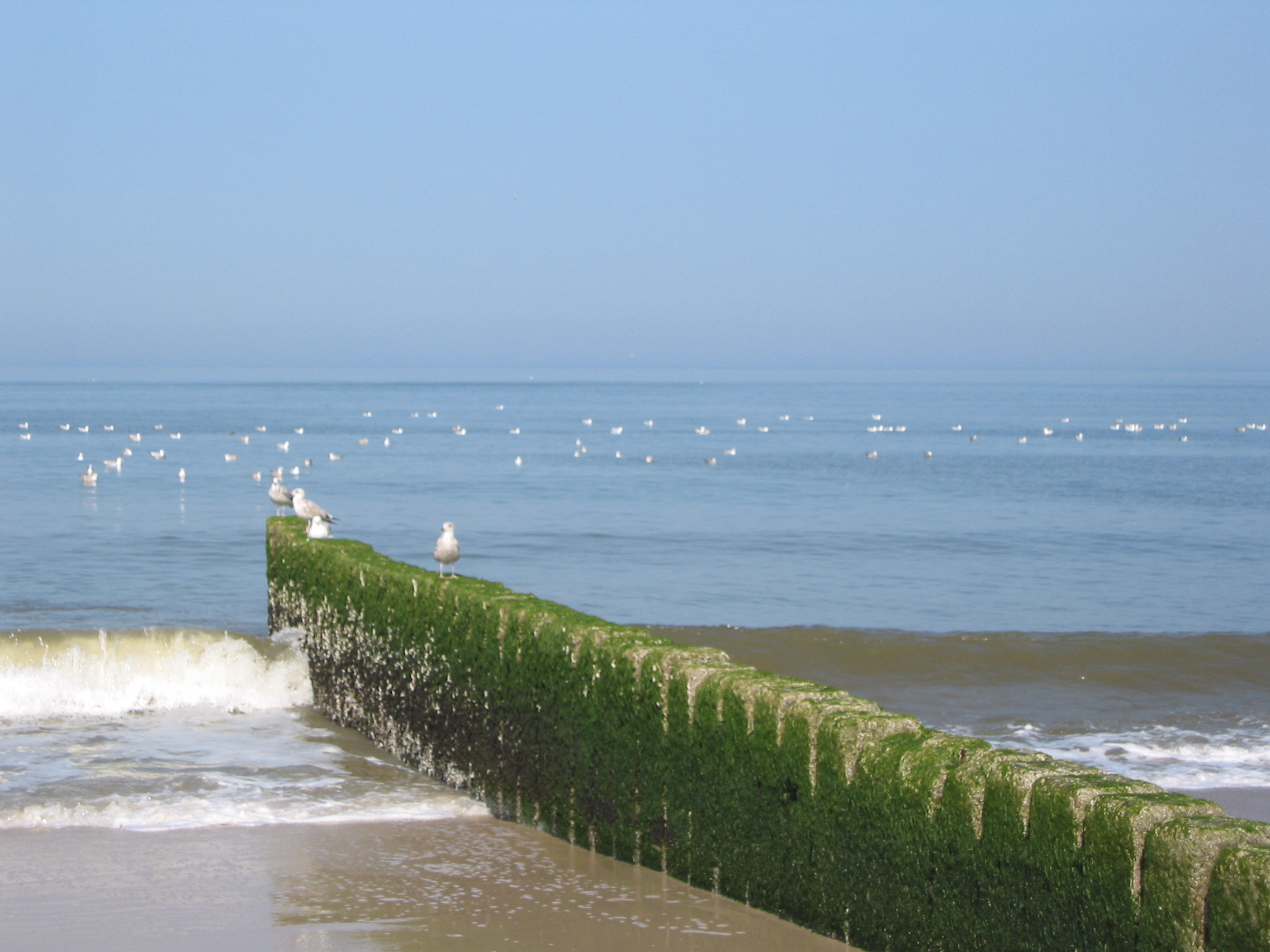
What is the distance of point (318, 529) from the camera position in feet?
51.9

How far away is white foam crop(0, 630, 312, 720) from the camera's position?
15.6 metres

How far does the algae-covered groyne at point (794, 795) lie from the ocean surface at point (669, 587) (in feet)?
4.55

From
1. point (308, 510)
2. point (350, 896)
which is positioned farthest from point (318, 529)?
point (350, 896)

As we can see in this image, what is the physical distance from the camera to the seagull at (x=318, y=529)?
15703mm

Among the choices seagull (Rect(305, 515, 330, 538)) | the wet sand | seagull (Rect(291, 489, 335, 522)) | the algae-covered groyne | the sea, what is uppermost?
seagull (Rect(291, 489, 335, 522))

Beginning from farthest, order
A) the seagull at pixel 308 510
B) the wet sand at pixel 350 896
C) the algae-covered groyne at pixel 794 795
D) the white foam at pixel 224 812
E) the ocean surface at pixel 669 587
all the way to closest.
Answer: the seagull at pixel 308 510
the ocean surface at pixel 669 587
the white foam at pixel 224 812
the wet sand at pixel 350 896
the algae-covered groyne at pixel 794 795

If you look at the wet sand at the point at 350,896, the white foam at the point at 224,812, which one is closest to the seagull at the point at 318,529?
the white foam at the point at 224,812

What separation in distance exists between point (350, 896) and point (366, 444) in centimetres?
6688

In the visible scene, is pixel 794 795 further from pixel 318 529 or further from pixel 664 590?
pixel 664 590

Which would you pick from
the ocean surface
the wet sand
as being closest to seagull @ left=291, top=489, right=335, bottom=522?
the ocean surface

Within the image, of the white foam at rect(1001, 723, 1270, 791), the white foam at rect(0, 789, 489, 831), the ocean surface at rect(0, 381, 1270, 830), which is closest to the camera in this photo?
the white foam at rect(0, 789, 489, 831)

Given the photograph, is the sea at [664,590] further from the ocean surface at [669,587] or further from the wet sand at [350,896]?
the wet sand at [350,896]

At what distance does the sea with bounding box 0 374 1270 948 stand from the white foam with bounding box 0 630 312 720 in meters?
0.04

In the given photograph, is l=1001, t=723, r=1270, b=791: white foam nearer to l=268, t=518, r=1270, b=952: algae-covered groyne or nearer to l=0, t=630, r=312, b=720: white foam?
l=268, t=518, r=1270, b=952: algae-covered groyne
